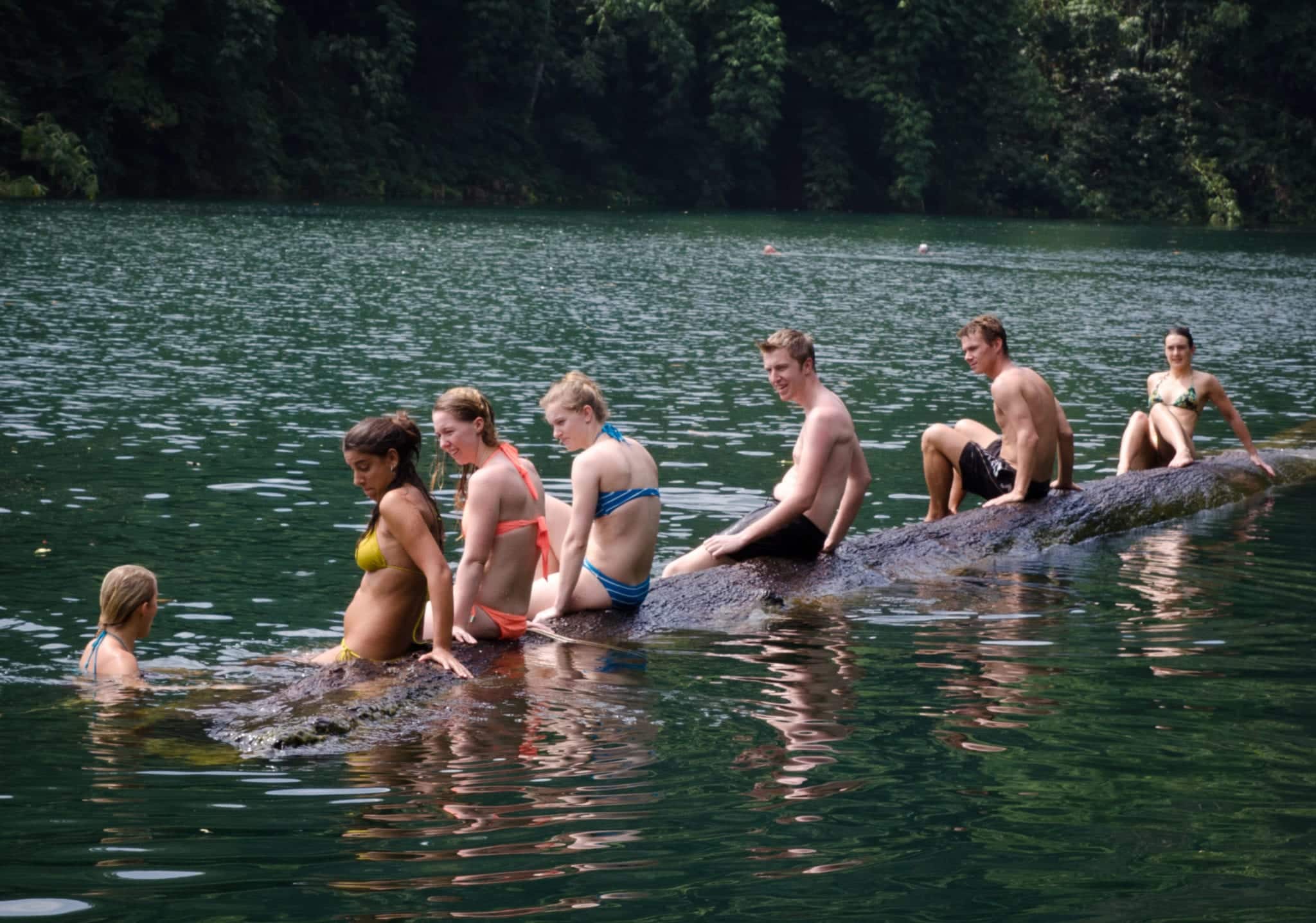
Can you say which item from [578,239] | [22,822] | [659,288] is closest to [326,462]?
[22,822]

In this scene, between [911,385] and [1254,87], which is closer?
[911,385]

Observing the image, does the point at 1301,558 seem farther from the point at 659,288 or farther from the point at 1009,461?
the point at 659,288

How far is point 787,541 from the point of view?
Answer: 992 centimetres

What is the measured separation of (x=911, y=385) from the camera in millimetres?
Result: 22062

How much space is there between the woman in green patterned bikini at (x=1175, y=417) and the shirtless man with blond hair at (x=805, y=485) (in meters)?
4.36

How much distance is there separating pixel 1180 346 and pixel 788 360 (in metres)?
5.33

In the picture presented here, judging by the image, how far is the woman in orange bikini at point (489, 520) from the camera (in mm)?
7734

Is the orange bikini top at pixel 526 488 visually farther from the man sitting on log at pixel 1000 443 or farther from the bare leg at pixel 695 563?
the man sitting on log at pixel 1000 443

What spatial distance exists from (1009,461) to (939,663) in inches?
143

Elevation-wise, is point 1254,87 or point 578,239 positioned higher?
point 1254,87

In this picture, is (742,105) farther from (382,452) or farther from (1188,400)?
(382,452)

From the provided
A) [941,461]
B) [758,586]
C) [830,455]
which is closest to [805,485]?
[830,455]

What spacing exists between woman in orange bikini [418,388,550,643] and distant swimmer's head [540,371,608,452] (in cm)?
26

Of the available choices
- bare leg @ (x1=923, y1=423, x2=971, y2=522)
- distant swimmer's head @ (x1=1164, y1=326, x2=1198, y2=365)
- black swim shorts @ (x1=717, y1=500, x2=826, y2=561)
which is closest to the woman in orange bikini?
black swim shorts @ (x1=717, y1=500, x2=826, y2=561)
